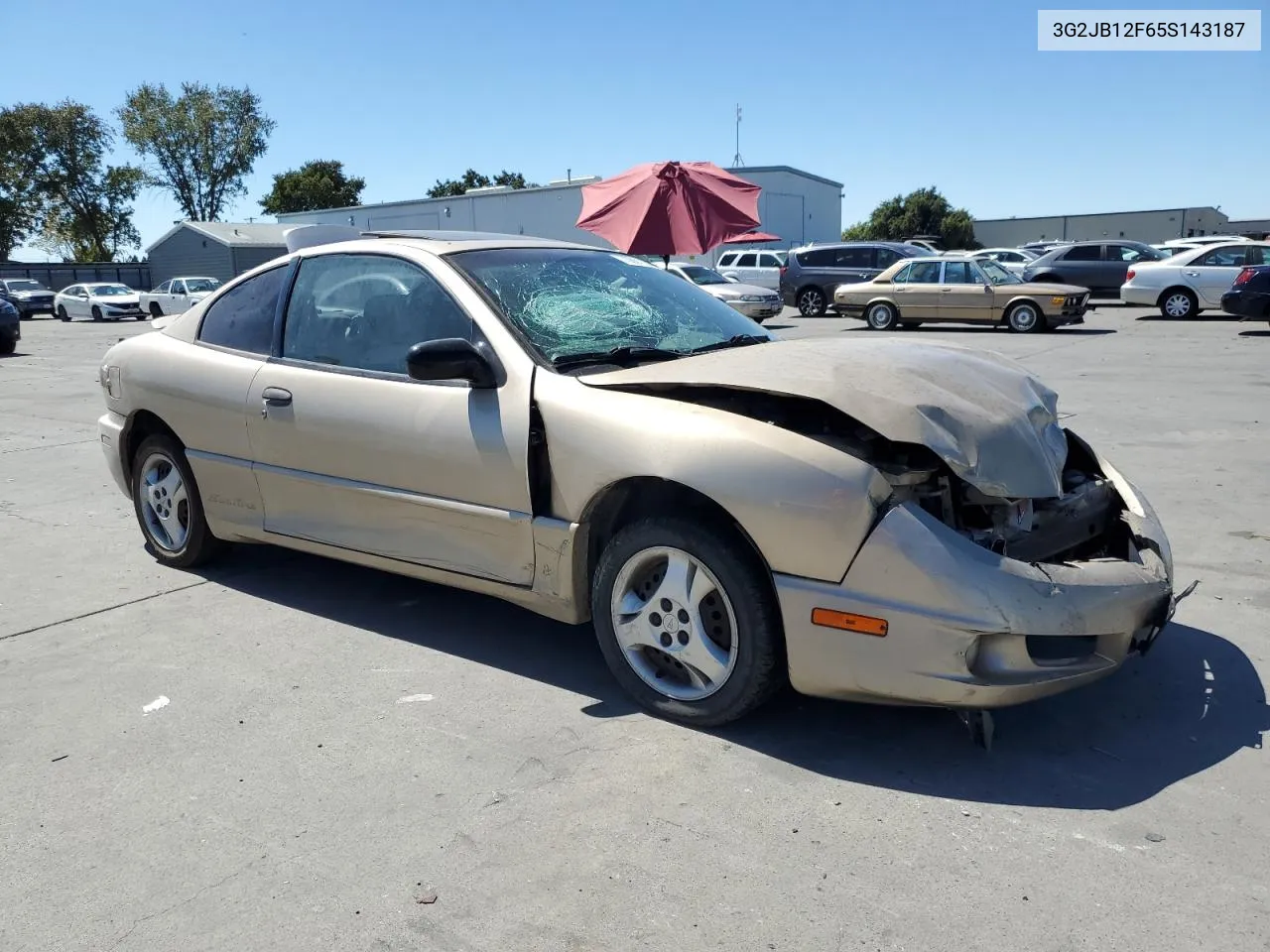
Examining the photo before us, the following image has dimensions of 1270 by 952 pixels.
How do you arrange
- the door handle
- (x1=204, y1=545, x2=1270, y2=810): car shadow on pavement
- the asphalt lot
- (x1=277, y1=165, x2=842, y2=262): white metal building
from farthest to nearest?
(x1=277, y1=165, x2=842, y2=262): white metal building → the door handle → (x1=204, y1=545, x2=1270, y2=810): car shadow on pavement → the asphalt lot

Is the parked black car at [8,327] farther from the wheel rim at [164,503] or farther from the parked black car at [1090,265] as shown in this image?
the parked black car at [1090,265]

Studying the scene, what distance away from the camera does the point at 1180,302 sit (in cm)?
2095

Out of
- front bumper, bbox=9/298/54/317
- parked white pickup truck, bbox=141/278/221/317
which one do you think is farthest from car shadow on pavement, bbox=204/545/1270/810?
front bumper, bbox=9/298/54/317

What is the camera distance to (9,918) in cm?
251

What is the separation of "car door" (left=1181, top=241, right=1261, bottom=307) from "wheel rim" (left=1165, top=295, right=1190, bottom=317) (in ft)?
0.93

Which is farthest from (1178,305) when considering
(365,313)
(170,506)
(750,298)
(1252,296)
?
(170,506)

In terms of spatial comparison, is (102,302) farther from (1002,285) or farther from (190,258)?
(1002,285)

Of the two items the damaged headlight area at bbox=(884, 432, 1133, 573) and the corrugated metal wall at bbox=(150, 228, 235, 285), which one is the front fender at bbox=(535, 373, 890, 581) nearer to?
the damaged headlight area at bbox=(884, 432, 1133, 573)

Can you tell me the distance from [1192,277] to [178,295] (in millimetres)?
28215

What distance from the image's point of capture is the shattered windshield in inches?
155

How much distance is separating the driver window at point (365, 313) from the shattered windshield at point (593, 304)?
0.59ft

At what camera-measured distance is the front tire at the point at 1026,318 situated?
18.8 m

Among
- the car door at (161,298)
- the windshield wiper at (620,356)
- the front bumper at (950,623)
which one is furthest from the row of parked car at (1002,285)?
the car door at (161,298)

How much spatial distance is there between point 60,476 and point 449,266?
16.9 feet
